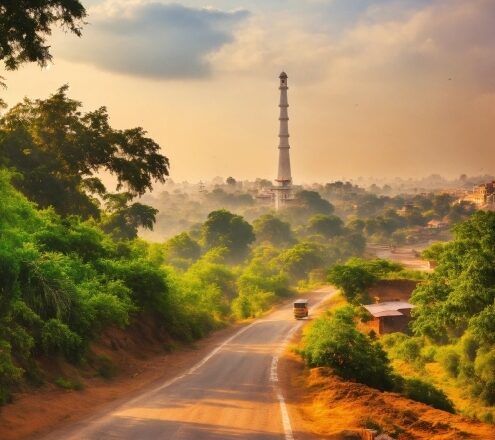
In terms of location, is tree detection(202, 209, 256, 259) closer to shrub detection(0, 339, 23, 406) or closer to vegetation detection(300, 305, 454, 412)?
vegetation detection(300, 305, 454, 412)

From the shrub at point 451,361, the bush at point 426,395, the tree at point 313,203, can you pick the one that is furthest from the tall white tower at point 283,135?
the bush at point 426,395

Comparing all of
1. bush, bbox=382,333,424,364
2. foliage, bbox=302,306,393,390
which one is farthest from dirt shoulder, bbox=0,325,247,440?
bush, bbox=382,333,424,364

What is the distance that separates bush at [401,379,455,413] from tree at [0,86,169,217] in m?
27.1

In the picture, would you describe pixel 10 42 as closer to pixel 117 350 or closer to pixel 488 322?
pixel 117 350

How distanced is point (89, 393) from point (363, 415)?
8.61 m

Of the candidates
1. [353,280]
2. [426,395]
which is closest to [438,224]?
[353,280]

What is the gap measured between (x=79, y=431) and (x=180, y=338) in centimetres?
1983

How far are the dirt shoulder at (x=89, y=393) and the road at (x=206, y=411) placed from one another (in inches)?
26.9

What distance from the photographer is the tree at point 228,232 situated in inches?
3691

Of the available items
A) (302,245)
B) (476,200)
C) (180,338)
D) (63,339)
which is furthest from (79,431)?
(476,200)

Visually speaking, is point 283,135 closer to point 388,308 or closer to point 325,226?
point 325,226

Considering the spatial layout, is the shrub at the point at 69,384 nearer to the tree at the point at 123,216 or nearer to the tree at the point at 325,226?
the tree at the point at 123,216

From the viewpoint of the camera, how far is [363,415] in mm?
14250

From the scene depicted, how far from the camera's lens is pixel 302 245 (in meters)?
90.2
